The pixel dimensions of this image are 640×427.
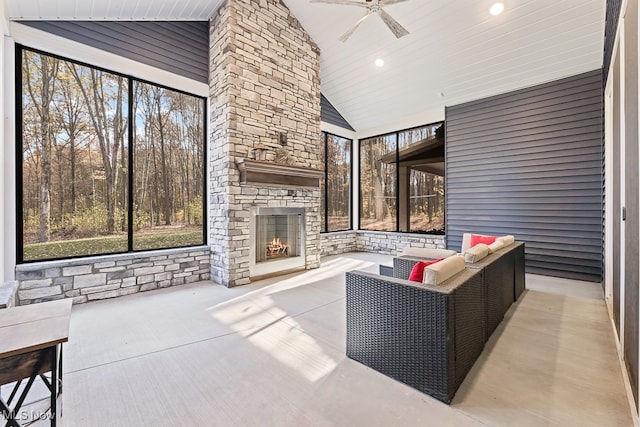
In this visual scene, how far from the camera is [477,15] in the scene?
14.7 ft

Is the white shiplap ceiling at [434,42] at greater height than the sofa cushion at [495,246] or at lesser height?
greater

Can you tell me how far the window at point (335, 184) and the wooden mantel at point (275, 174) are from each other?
5.86 feet

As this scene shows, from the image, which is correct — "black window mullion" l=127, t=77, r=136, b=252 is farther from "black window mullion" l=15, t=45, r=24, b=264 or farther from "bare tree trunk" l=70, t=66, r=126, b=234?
"black window mullion" l=15, t=45, r=24, b=264

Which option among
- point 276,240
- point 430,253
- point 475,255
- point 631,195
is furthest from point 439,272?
point 276,240

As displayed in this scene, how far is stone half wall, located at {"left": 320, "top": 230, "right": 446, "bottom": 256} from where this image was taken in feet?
22.5

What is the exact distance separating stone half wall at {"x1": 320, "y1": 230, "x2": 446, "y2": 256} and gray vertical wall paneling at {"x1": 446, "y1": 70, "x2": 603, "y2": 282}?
25.9 inches

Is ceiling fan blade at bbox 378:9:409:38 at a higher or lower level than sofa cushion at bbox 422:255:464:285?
higher

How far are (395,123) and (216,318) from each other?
6.22 m

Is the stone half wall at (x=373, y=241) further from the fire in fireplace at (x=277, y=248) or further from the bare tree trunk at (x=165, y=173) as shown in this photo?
the bare tree trunk at (x=165, y=173)

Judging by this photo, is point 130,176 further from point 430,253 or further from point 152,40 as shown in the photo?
point 430,253

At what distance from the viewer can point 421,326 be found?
76.7 inches

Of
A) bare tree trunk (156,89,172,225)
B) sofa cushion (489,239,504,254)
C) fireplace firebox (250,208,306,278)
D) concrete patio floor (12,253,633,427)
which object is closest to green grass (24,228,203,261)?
bare tree trunk (156,89,172,225)

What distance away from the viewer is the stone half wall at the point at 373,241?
22.5 ft

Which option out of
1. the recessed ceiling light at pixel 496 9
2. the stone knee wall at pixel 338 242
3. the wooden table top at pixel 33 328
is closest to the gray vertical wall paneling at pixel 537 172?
the recessed ceiling light at pixel 496 9
